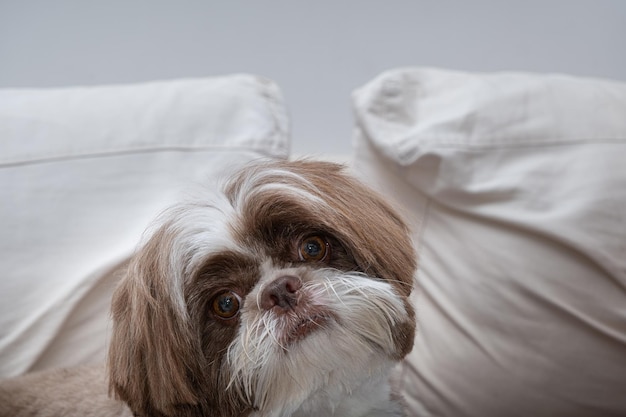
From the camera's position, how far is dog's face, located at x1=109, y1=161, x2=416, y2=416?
102 cm

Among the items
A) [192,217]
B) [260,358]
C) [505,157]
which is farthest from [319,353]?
[505,157]

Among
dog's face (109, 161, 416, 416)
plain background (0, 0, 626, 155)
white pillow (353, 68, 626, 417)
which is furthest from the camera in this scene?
plain background (0, 0, 626, 155)

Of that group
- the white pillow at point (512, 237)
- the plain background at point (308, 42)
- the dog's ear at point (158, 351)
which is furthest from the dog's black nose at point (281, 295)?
the plain background at point (308, 42)

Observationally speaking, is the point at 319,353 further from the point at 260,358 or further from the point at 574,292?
the point at 574,292

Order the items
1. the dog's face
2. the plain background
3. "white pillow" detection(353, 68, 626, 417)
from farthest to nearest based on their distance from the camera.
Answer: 1. the plain background
2. "white pillow" detection(353, 68, 626, 417)
3. the dog's face

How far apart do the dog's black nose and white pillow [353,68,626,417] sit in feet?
2.12

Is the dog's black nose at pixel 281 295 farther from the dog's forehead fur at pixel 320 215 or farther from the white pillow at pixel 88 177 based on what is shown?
the white pillow at pixel 88 177

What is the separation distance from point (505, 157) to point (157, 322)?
38.9 inches

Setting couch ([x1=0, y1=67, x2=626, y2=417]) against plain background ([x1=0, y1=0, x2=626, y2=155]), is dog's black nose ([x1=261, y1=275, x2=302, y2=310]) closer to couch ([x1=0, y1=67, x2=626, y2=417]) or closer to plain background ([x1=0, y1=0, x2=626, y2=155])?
couch ([x1=0, y1=67, x2=626, y2=417])

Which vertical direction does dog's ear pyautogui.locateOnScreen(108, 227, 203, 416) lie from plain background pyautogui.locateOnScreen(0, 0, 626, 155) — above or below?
below

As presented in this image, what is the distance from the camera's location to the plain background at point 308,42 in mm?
2160

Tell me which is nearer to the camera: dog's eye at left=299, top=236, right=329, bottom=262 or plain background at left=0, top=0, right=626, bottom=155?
dog's eye at left=299, top=236, right=329, bottom=262

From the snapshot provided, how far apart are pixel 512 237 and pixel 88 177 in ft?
3.63

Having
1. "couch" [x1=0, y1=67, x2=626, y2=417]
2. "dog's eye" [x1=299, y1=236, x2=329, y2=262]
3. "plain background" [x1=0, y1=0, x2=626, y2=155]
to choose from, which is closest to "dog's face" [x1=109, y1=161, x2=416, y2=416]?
"dog's eye" [x1=299, y1=236, x2=329, y2=262]
